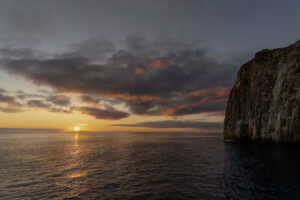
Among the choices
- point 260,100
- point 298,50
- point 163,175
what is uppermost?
point 298,50

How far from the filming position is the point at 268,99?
61.9 meters

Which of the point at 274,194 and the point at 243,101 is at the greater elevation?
the point at 243,101

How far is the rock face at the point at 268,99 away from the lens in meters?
51.3

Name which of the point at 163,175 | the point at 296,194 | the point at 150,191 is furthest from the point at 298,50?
the point at 150,191

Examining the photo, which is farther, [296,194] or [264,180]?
[264,180]

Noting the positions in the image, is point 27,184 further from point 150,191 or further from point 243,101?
point 243,101

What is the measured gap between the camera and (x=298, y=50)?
54.6 metres

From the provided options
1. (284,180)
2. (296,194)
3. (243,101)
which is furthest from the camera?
(243,101)

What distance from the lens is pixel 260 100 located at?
64.6 metres

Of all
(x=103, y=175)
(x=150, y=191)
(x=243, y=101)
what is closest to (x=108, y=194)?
(x=150, y=191)

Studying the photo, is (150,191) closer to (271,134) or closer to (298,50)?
(271,134)

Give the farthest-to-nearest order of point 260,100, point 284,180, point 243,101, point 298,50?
point 243,101
point 260,100
point 298,50
point 284,180

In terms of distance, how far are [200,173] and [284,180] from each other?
423 inches

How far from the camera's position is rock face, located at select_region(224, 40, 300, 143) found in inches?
2019
